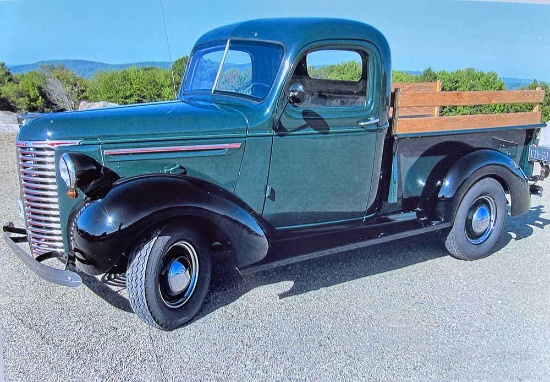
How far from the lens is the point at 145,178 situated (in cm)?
282

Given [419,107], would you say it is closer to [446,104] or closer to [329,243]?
[446,104]

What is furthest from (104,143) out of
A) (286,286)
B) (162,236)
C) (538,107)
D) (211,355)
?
(538,107)

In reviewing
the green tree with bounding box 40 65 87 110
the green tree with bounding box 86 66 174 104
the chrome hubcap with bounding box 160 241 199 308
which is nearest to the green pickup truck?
the chrome hubcap with bounding box 160 241 199 308

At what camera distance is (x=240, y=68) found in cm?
343

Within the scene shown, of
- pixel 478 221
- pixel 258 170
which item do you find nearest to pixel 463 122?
pixel 478 221

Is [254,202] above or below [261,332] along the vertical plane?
above

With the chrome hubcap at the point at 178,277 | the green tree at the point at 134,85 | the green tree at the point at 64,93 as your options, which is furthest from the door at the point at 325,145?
the green tree at the point at 64,93

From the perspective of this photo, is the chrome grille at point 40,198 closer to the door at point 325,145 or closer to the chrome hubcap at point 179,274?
the chrome hubcap at point 179,274

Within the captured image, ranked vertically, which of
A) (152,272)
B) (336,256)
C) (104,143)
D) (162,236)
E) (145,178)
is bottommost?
(336,256)

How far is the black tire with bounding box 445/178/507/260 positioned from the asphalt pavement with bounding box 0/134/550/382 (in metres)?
0.13

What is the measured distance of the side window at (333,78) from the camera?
3.38 meters

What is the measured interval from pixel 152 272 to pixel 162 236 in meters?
0.21

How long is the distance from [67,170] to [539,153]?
3830 millimetres

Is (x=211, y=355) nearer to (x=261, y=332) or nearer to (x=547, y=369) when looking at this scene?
(x=261, y=332)
